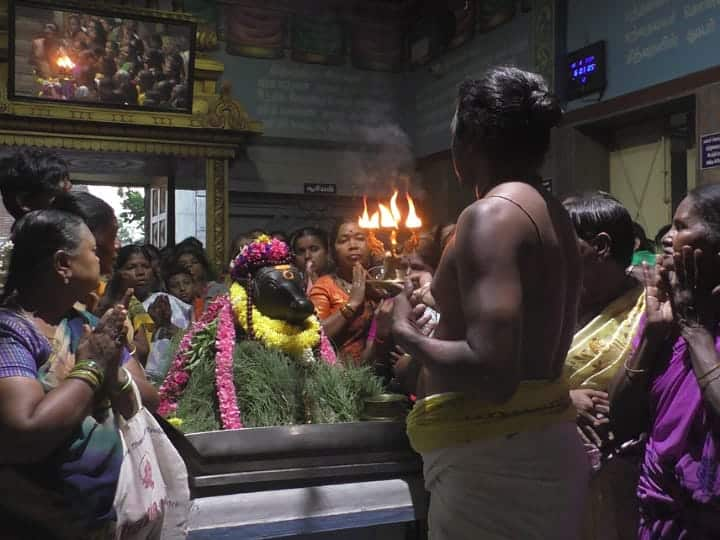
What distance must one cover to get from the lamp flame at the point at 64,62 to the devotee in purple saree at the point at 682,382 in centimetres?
698

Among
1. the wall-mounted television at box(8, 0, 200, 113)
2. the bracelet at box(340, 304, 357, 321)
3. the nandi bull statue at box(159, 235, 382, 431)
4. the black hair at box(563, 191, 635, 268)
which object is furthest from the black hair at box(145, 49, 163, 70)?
the black hair at box(563, 191, 635, 268)

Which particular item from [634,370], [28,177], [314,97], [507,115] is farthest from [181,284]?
[314,97]

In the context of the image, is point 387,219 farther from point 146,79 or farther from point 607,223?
point 146,79

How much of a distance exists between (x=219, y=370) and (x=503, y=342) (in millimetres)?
1297

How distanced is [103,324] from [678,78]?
5096 mm

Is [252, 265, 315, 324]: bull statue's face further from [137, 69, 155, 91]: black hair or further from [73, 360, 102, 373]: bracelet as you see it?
[137, 69, 155, 91]: black hair

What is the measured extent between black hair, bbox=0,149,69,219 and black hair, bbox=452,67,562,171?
1311 millimetres

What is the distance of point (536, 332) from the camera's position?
1.50 metres

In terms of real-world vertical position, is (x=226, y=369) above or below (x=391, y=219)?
below

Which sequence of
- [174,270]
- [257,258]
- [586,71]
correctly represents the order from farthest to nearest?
[586,71], [174,270], [257,258]

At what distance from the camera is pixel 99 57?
7574 mm

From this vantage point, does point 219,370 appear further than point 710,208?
Yes

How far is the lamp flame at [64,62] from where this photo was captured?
742 cm

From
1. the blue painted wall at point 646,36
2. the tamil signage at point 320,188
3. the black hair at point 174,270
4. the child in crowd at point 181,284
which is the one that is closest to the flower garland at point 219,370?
the child in crowd at point 181,284
